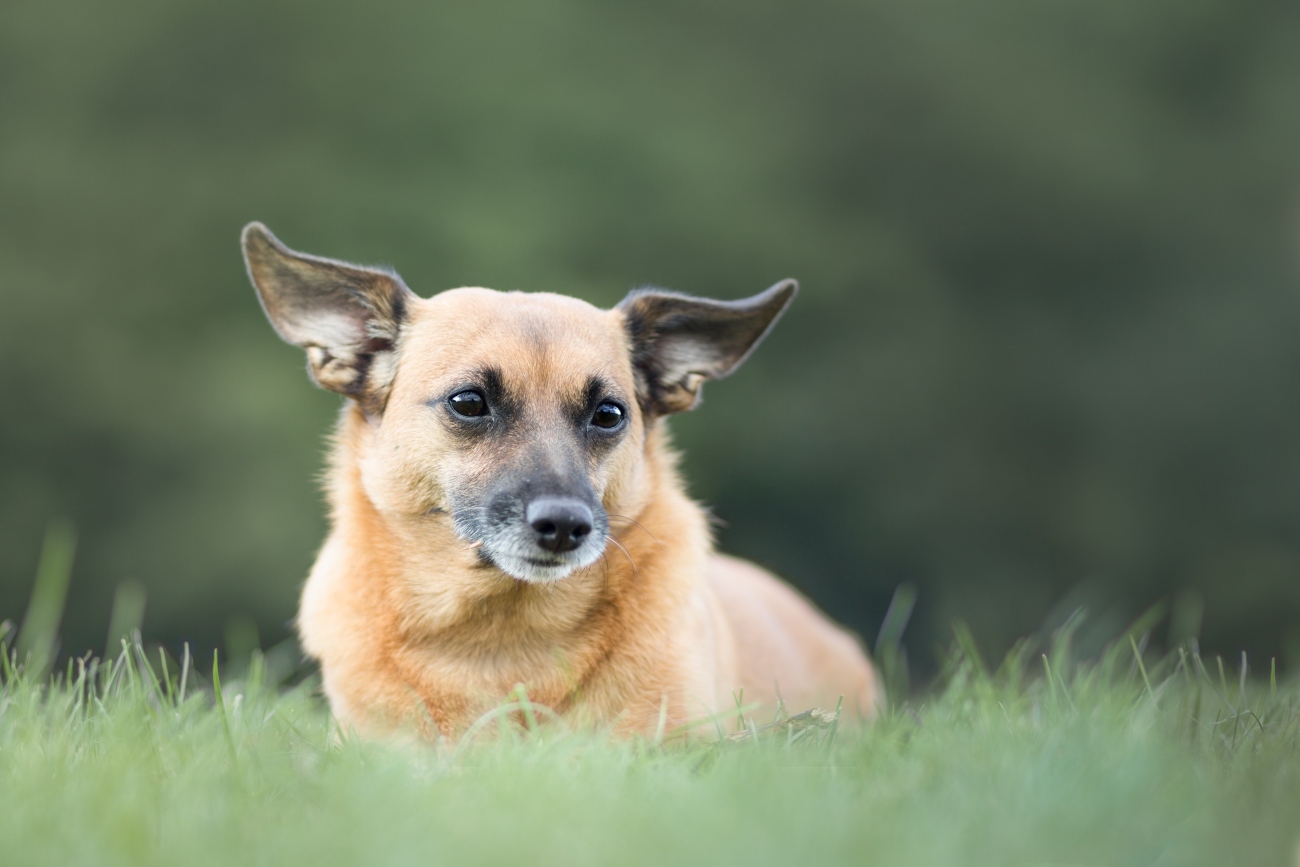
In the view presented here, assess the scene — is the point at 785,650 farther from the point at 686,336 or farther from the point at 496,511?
the point at 496,511

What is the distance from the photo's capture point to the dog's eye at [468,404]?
3713 mm

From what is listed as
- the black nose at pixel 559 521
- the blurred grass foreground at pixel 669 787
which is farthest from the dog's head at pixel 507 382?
the blurred grass foreground at pixel 669 787

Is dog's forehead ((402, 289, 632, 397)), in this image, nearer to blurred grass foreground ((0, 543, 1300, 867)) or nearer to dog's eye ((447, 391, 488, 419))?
dog's eye ((447, 391, 488, 419))

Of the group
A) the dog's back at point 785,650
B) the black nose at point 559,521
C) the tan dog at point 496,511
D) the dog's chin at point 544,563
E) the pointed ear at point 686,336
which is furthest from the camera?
the dog's back at point 785,650

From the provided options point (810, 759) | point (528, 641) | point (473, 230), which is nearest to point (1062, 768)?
point (810, 759)

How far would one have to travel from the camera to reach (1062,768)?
2.57 metres

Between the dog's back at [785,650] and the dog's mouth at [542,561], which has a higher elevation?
the dog's mouth at [542,561]

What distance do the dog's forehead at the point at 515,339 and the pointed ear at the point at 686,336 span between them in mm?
126

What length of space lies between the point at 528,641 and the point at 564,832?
156 centimetres

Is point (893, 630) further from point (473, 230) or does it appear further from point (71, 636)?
point (71, 636)

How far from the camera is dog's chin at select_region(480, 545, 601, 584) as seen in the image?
11.5 feet

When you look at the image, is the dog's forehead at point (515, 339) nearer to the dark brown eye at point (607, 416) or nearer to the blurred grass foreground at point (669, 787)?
the dark brown eye at point (607, 416)

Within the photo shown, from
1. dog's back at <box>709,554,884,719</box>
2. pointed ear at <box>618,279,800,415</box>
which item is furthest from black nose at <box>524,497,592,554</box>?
dog's back at <box>709,554,884,719</box>

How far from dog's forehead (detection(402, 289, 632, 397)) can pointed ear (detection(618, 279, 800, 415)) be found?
0.41 ft
